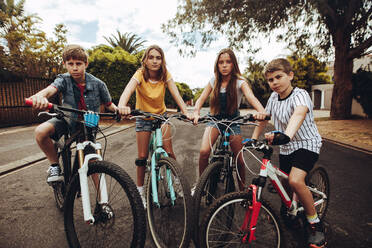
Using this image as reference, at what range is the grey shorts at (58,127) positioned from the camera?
8.11 ft

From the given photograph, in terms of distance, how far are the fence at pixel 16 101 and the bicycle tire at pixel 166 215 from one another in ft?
38.2

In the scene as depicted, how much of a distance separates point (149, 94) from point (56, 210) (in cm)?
205

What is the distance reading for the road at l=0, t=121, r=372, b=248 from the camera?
228 centimetres

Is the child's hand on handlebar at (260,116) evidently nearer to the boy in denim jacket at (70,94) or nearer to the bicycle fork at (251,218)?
the bicycle fork at (251,218)

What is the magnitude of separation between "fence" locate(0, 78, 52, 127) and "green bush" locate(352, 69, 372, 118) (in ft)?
63.6

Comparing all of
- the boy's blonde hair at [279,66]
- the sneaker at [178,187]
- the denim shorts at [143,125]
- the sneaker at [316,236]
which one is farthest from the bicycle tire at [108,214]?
the boy's blonde hair at [279,66]

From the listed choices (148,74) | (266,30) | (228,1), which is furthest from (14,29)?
(148,74)

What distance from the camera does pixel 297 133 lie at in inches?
87.4

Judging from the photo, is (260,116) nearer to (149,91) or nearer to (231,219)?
(231,219)

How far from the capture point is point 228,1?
36.2 feet

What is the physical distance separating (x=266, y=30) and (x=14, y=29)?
1940 centimetres

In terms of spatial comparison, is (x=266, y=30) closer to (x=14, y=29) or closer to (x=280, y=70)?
(x=280, y=70)

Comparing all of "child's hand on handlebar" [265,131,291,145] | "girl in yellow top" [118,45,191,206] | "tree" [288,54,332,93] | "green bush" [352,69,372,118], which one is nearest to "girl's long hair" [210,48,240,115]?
"girl in yellow top" [118,45,191,206]

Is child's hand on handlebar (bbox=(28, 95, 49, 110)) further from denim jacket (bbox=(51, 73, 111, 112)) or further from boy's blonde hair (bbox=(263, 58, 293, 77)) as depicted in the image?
boy's blonde hair (bbox=(263, 58, 293, 77))
